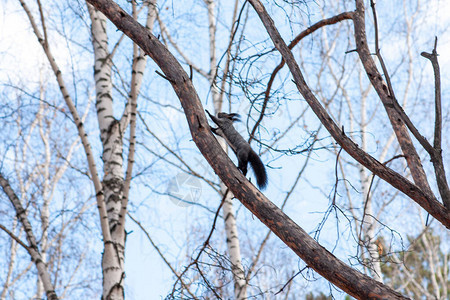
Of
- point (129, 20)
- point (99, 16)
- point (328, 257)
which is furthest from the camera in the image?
point (99, 16)

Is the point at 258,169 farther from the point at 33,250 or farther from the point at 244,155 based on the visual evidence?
the point at 33,250

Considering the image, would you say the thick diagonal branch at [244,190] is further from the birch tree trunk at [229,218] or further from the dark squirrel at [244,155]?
the birch tree trunk at [229,218]

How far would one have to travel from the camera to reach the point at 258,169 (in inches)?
107

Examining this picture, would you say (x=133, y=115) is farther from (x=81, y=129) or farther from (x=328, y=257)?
(x=328, y=257)

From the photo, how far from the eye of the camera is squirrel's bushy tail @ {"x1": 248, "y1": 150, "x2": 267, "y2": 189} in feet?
8.84

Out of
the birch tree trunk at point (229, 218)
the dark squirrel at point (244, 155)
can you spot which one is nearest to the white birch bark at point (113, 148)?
the birch tree trunk at point (229, 218)

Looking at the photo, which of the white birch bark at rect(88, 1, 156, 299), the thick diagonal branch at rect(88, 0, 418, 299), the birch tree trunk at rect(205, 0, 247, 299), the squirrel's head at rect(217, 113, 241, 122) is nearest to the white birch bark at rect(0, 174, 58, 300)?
the white birch bark at rect(88, 1, 156, 299)

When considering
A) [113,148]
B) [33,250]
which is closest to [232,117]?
[113,148]

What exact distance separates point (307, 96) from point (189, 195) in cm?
342

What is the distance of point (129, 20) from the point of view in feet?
8.45

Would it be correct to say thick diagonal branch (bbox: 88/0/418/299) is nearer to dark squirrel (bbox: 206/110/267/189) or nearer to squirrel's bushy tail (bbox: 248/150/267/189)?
dark squirrel (bbox: 206/110/267/189)

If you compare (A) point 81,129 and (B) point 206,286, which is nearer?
(B) point 206,286

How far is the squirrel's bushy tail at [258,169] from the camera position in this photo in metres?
2.69

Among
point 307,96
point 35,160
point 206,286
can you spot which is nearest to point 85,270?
point 35,160
